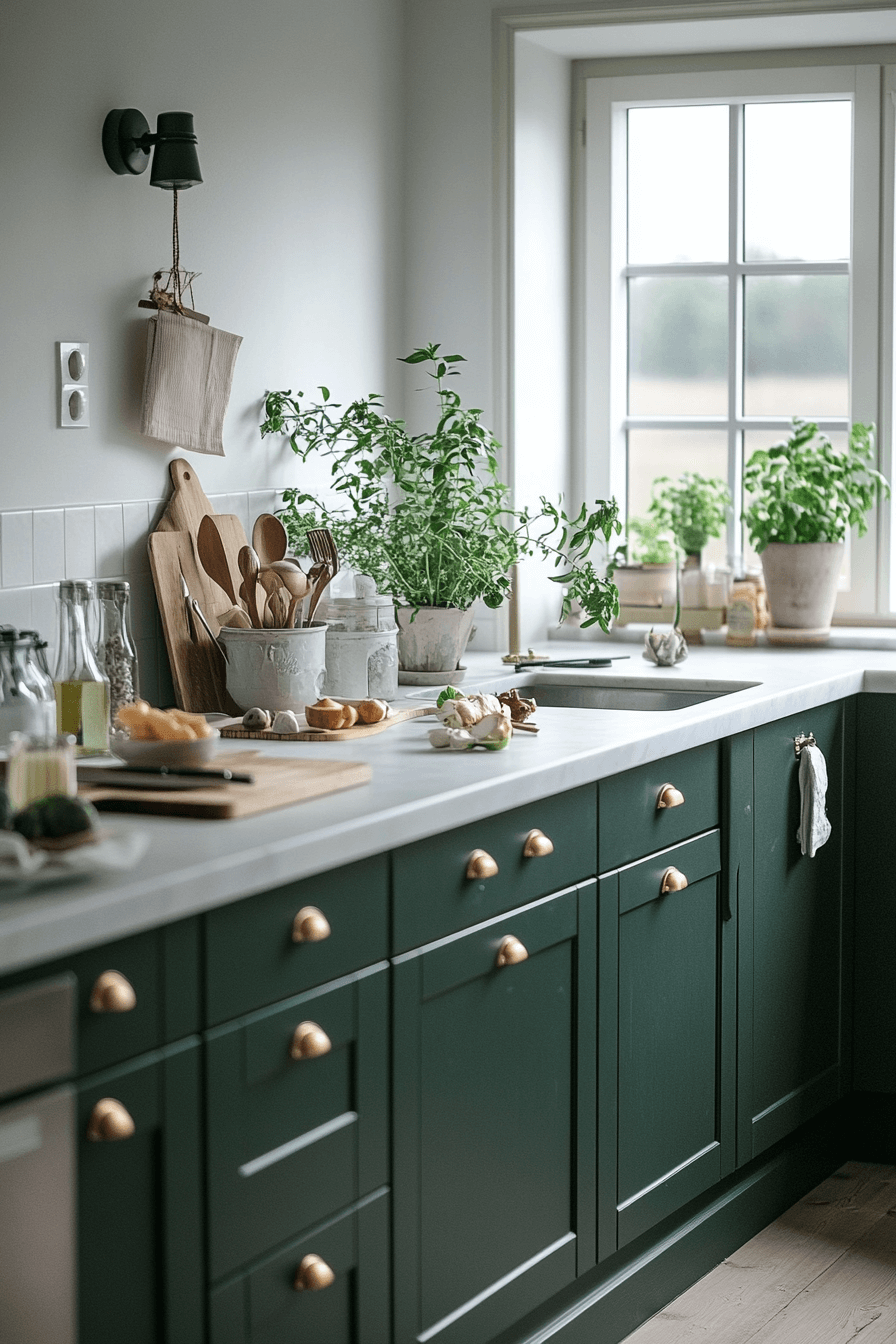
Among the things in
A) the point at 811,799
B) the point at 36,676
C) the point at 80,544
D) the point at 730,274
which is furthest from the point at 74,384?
the point at 730,274

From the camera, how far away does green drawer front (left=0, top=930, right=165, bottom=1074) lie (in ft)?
4.98

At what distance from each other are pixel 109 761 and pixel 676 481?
2105 millimetres

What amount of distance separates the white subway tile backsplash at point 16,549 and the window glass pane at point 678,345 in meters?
1.93

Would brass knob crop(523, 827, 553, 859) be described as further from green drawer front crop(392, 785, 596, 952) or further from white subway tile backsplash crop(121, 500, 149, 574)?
white subway tile backsplash crop(121, 500, 149, 574)

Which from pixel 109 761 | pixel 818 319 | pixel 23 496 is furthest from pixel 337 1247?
pixel 818 319

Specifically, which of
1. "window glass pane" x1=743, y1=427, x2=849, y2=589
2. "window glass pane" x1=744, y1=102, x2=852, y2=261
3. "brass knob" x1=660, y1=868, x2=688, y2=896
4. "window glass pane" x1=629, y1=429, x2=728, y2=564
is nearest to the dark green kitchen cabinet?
"brass knob" x1=660, y1=868, x2=688, y2=896

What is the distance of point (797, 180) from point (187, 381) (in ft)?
5.74

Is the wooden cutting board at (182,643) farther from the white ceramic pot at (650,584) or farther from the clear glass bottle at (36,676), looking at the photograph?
the white ceramic pot at (650,584)

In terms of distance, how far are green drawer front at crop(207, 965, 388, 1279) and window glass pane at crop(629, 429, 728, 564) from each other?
2.28 meters

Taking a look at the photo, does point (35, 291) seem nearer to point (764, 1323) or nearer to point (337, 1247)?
point (337, 1247)

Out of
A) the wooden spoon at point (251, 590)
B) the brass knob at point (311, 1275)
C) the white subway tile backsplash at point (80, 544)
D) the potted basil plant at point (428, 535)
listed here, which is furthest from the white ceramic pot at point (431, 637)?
the brass knob at point (311, 1275)

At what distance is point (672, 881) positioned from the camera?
266 centimetres

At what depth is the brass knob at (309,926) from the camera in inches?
71.1

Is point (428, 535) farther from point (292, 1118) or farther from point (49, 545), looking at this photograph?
point (292, 1118)
